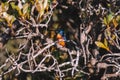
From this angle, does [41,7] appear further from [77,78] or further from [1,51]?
[1,51]

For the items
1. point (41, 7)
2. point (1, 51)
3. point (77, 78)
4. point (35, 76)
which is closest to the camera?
point (41, 7)

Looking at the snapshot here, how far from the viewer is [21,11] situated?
2.46 m

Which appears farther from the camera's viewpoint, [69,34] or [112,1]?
[69,34]

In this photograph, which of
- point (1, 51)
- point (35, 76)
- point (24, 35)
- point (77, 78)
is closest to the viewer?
point (24, 35)

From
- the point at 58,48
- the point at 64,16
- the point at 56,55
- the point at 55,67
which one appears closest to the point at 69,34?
the point at 64,16

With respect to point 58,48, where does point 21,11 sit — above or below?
above

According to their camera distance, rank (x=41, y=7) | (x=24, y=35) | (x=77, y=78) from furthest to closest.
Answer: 1. (x=77, y=78)
2. (x=24, y=35)
3. (x=41, y=7)

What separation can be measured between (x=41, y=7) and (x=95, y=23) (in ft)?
1.39

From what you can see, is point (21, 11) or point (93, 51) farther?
point (93, 51)

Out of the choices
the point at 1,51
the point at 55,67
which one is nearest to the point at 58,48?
the point at 55,67

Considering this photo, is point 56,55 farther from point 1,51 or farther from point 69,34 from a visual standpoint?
point 1,51

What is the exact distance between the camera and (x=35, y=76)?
331 centimetres

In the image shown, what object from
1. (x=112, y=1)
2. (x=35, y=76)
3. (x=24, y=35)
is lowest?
(x=35, y=76)

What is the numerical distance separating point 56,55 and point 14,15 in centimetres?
63
